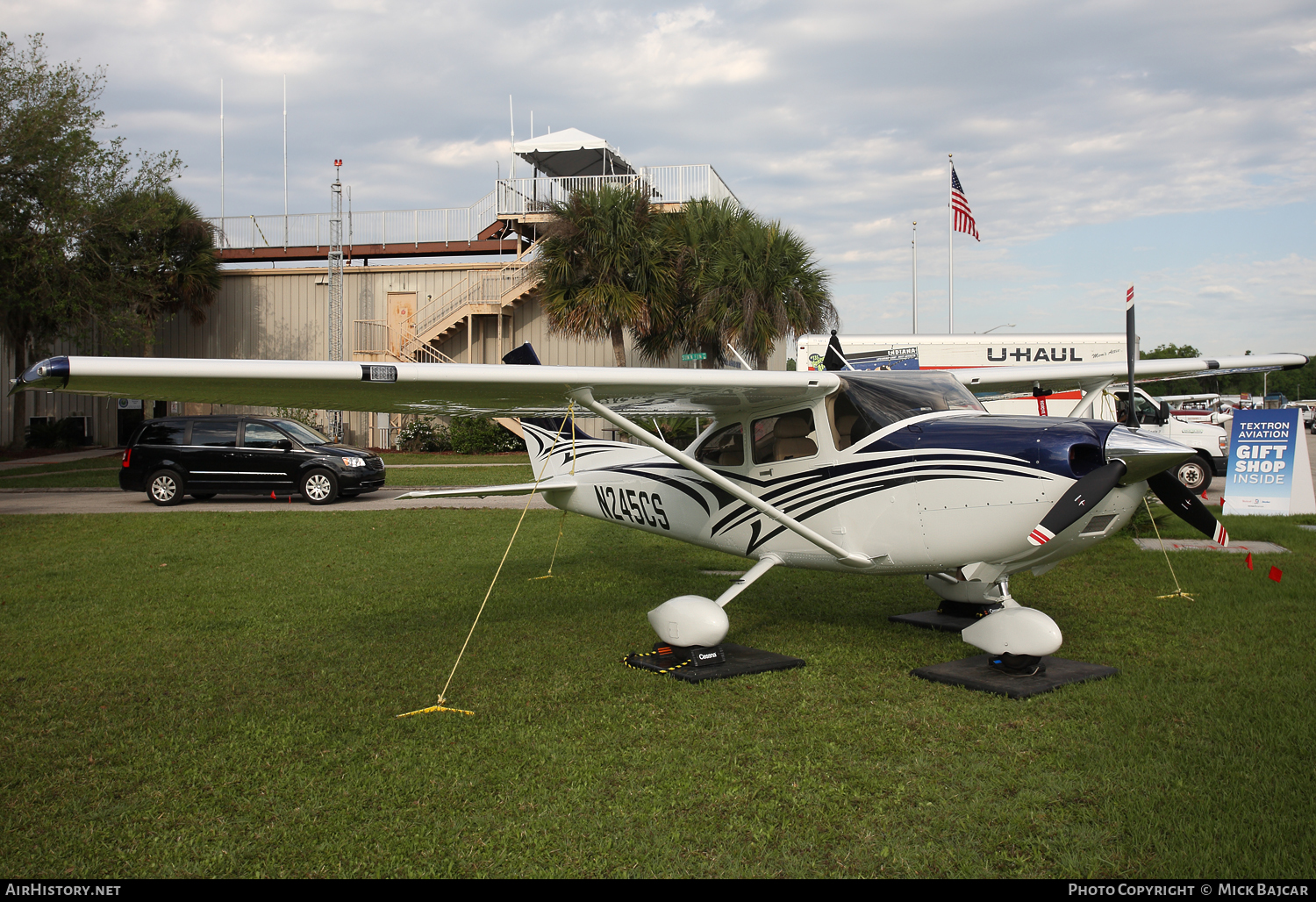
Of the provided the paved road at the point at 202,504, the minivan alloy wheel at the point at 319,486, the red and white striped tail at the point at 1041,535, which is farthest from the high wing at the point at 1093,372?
the minivan alloy wheel at the point at 319,486

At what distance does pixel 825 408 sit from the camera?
6.46m

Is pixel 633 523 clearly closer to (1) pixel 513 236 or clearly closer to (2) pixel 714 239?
(2) pixel 714 239

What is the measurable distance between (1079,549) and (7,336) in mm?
35519

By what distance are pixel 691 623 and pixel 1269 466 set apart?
12365 millimetres

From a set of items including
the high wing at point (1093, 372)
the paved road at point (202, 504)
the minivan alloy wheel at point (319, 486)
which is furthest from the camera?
the minivan alloy wheel at point (319, 486)

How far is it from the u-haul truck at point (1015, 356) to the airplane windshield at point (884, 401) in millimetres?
11561

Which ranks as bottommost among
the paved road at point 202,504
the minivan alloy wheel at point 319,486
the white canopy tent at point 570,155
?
the paved road at point 202,504

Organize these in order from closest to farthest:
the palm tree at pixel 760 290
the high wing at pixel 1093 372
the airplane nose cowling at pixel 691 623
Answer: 1. the airplane nose cowling at pixel 691 623
2. the high wing at pixel 1093 372
3. the palm tree at pixel 760 290

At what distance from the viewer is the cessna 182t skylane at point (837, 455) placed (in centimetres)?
520

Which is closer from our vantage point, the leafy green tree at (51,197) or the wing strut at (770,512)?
the wing strut at (770,512)

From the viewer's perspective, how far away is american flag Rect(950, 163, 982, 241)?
24.0 m

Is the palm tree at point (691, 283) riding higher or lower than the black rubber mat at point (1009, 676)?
higher

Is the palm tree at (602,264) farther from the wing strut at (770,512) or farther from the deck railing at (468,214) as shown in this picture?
the wing strut at (770,512)

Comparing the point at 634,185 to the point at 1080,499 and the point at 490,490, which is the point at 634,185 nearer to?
the point at 490,490
